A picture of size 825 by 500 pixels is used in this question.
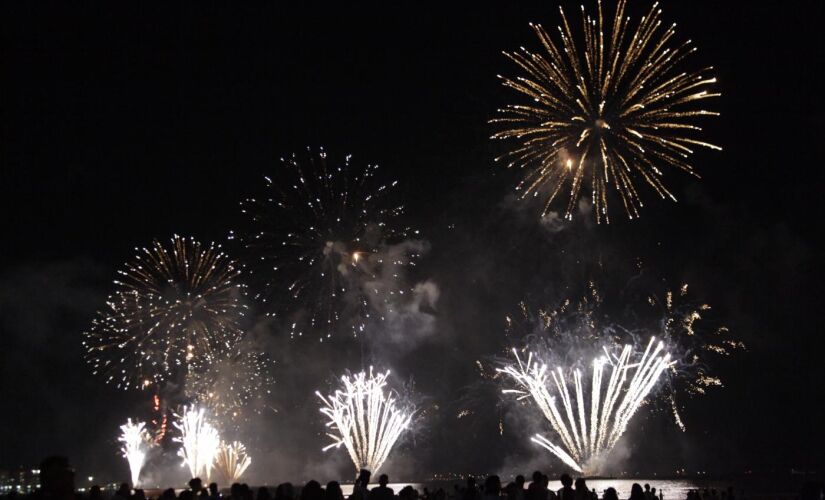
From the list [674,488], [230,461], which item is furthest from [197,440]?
[674,488]

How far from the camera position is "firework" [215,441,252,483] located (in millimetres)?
73688

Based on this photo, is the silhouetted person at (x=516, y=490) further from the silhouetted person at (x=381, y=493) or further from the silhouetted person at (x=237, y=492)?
the silhouetted person at (x=237, y=492)

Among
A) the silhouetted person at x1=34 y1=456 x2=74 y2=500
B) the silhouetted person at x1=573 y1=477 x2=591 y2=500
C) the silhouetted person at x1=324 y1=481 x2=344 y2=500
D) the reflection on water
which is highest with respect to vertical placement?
the silhouetted person at x1=34 y1=456 x2=74 y2=500

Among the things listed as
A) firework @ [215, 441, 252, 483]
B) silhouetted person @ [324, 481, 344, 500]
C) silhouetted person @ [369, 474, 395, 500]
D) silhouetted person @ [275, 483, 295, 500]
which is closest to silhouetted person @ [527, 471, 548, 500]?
silhouetted person @ [369, 474, 395, 500]

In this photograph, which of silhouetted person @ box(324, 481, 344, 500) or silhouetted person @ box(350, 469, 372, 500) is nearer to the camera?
silhouetted person @ box(324, 481, 344, 500)

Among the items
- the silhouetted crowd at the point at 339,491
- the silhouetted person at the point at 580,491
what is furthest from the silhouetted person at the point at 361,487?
the silhouetted person at the point at 580,491

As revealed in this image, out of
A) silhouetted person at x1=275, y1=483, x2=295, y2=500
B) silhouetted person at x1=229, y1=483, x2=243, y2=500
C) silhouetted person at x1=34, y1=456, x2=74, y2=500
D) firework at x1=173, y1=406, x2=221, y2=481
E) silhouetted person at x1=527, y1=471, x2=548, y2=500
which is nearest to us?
silhouetted person at x1=34, y1=456, x2=74, y2=500

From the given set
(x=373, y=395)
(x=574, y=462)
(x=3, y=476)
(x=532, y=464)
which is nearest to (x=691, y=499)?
(x=574, y=462)

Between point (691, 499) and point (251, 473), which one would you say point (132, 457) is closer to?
point (251, 473)

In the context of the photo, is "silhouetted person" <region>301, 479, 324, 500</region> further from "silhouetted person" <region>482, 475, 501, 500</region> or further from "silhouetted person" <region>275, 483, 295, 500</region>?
"silhouetted person" <region>482, 475, 501, 500</region>

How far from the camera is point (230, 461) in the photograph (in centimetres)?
7469

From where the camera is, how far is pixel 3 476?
12394cm

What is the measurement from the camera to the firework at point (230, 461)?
2901 inches

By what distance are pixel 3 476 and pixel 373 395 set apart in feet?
332
